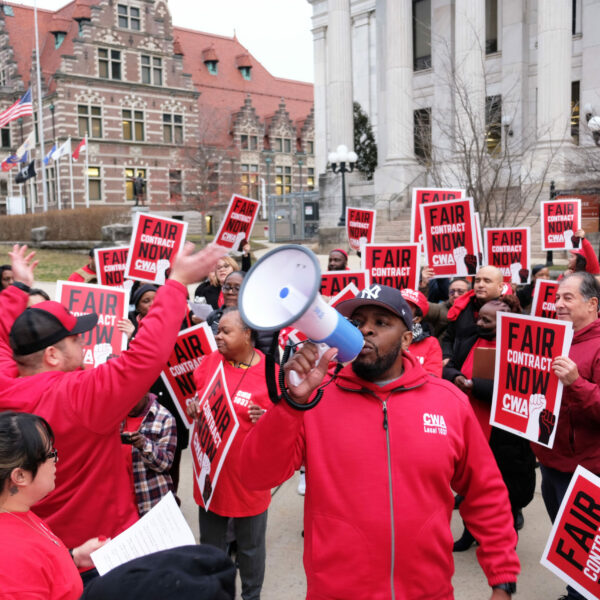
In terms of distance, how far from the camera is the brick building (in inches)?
1698

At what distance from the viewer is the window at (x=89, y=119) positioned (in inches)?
1697

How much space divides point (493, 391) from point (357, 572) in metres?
2.09

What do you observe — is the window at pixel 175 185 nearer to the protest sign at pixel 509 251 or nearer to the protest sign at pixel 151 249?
the protest sign at pixel 509 251

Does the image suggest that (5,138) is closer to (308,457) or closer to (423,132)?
(423,132)

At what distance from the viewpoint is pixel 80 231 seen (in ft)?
93.0

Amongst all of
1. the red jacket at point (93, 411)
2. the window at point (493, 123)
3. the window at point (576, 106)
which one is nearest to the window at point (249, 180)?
the window at point (576, 106)

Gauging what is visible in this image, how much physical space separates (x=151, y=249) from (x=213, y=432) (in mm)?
3731

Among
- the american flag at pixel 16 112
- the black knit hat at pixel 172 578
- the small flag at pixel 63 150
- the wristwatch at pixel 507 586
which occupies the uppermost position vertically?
the american flag at pixel 16 112

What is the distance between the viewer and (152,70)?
46.6 meters

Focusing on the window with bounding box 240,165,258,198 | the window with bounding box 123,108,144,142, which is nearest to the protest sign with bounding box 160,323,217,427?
the window with bounding box 123,108,144,142

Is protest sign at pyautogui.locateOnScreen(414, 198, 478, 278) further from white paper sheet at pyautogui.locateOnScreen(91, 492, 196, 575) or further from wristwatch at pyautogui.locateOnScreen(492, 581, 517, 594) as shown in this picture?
white paper sheet at pyautogui.locateOnScreen(91, 492, 196, 575)

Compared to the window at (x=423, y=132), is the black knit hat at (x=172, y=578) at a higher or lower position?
lower

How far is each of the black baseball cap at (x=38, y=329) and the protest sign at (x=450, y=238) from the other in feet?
17.0

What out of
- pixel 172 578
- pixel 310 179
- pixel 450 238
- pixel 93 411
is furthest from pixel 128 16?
pixel 172 578
